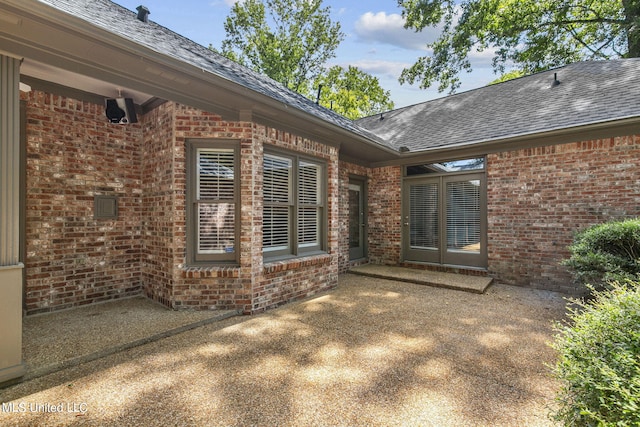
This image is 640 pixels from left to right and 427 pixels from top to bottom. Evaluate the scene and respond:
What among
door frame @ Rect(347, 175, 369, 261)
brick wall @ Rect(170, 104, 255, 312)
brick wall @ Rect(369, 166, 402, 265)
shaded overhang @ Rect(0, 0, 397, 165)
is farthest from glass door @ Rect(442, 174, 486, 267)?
brick wall @ Rect(170, 104, 255, 312)

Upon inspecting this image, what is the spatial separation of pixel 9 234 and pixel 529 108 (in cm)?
824

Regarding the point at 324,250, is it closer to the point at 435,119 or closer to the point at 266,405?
the point at 266,405

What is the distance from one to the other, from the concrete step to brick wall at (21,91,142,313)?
440 cm

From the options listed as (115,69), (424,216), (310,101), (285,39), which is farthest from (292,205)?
(285,39)

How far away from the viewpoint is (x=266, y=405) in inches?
79.0

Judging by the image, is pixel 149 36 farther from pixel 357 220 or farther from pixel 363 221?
pixel 363 221

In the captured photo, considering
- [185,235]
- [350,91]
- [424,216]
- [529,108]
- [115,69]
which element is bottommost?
[185,235]

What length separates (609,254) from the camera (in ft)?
12.4

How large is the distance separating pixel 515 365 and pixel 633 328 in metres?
1.39

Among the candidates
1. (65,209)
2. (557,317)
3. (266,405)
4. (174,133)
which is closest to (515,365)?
(557,317)

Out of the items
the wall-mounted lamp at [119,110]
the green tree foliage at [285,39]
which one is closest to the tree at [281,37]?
the green tree foliage at [285,39]

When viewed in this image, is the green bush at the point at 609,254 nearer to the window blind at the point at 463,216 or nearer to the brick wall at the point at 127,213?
the window blind at the point at 463,216

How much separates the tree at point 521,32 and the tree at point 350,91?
25.7 feet

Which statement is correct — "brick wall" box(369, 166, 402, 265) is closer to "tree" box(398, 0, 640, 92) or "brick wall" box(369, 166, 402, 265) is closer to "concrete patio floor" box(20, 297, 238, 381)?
"concrete patio floor" box(20, 297, 238, 381)
